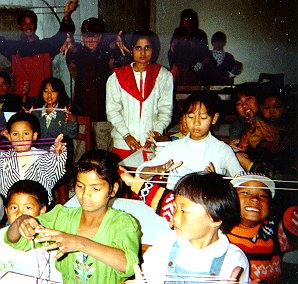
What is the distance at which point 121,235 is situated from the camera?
700mm

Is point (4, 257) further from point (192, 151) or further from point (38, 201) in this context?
point (192, 151)

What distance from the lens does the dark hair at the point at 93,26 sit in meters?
0.99

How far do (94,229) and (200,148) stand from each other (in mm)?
300

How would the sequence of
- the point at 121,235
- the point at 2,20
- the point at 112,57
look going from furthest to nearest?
1. the point at 112,57
2. the point at 2,20
3. the point at 121,235

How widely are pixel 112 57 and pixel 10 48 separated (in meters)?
0.27

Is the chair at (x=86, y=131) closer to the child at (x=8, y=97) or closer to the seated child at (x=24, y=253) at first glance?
the child at (x=8, y=97)

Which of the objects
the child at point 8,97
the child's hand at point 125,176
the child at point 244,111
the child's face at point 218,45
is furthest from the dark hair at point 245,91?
the child at point 8,97

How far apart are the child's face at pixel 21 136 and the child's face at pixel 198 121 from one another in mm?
373

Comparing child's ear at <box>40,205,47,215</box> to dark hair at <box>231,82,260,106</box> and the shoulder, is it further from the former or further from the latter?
dark hair at <box>231,82,260,106</box>

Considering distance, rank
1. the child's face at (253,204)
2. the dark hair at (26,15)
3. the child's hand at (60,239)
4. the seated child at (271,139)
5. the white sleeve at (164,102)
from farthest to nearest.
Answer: the white sleeve at (164,102)
the dark hair at (26,15)
the seated child at (271,139)
the child's face at (253,204)
the child's hand at (60,239)

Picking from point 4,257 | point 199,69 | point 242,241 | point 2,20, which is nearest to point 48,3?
point 2,20

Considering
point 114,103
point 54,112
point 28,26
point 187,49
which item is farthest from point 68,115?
point 187,49

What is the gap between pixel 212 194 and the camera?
64 centimetres

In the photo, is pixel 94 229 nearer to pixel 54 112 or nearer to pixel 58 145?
pixel 58 145
